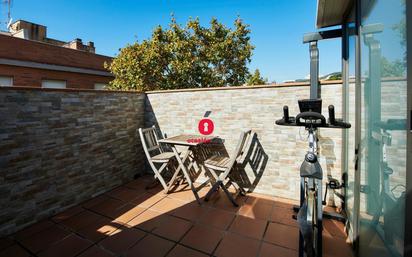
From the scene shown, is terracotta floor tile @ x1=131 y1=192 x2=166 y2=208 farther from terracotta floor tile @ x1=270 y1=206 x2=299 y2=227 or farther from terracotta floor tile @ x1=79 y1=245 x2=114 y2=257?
terracotta floor tile @ x1=270 y1=206 x2=299 y2=227

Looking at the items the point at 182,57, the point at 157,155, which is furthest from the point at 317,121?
the point at 182,57

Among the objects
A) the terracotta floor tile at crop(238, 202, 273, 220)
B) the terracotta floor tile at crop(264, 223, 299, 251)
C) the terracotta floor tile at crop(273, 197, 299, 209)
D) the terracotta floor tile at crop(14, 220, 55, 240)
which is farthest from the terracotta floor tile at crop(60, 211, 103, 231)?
the terracotta floor tile at crop(273, 197, 299, 209)

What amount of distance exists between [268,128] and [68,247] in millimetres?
2725

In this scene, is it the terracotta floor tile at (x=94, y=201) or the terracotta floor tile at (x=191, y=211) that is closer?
the terracotta floor tile at (x=191, y=211)

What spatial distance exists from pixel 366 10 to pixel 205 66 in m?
7.04

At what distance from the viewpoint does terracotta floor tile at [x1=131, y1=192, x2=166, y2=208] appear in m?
2.87

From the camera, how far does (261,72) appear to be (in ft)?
41.5

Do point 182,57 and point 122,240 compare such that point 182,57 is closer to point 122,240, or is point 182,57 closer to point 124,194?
point 124,194

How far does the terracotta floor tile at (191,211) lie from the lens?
255 cm

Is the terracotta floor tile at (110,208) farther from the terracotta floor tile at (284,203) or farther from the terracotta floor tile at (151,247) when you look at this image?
the terracotta floor tile at (284,203)

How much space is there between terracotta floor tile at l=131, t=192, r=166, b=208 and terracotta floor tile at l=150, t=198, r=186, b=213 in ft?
0.28

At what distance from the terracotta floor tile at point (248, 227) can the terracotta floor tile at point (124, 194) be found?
1580 millimetres

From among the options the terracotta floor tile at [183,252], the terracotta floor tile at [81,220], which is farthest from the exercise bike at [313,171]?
the terracotta floor tile at [81,220]

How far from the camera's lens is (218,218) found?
2.50 m
